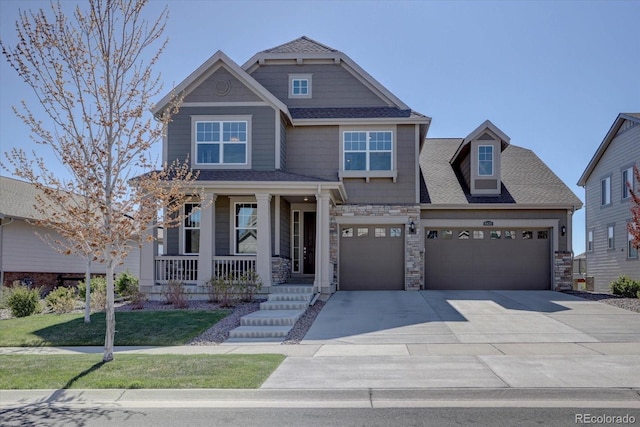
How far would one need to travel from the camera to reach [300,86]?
842 inches

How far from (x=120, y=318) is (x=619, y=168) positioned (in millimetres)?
20961

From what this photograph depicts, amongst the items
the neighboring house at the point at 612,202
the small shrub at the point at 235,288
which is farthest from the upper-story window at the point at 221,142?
the neighboring house at the point at 612,202

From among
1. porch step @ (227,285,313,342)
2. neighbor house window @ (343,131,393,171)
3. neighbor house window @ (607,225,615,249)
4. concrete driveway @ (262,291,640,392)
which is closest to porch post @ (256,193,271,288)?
porch step @ (227,285,313,342)

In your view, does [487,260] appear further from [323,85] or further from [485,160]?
[323,85]

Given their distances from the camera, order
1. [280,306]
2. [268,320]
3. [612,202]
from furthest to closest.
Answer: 1. [612,202]
2. [280,306]
3. [268,320]

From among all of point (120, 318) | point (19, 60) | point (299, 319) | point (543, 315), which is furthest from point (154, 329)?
point (543, 315)

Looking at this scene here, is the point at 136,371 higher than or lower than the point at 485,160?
lower

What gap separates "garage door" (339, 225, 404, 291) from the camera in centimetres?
2044

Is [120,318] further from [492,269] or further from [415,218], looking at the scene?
[492,269]

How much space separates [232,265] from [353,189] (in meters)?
5.25

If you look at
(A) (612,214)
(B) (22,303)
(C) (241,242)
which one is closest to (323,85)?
(C) (241,242)

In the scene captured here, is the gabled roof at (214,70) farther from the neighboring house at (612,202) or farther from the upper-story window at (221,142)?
the neighboring house at (612,202)

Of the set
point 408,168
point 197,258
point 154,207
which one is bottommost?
point 197,258

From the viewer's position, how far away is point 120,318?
14.2m
